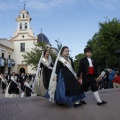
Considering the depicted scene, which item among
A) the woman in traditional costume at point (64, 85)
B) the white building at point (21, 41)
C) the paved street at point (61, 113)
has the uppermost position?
the white building at point (21, 41)

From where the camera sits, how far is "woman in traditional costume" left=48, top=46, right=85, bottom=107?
760 cm

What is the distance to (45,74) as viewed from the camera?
9.56 metres

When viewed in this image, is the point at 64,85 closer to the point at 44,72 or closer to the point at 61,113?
the point at 61,113

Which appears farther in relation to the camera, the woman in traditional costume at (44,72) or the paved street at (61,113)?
the woman in traditional costume at (44,72)

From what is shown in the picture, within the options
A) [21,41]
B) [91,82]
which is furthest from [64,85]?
[21,41]

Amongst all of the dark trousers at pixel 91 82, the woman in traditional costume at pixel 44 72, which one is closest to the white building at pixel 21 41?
the woman in traditional costume at pixel 44 72

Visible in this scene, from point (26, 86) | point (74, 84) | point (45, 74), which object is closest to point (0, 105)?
point (45, 74)

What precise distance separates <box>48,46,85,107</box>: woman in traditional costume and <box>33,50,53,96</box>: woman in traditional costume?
1504mm

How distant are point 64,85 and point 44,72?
2026 millimetres

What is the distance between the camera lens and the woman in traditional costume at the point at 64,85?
7598 millimetres

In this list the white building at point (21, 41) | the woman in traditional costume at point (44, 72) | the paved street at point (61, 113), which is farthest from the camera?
the white building at point (21, 41)

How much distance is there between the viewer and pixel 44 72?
9.58m

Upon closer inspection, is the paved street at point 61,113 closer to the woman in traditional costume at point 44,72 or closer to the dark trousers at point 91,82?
the dark trousers at point 91,82

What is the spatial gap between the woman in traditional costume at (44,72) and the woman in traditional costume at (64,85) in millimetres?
1504
